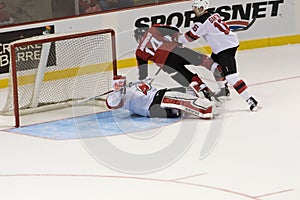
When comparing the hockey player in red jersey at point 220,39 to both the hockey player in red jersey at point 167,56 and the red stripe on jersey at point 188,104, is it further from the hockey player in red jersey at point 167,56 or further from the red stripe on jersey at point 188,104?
the red stripe on jersey at point 188,104

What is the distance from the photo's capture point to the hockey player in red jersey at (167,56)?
28.3 feet

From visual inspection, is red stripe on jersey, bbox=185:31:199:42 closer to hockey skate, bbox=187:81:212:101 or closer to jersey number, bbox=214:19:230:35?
jersey number, bbox=214:19:230:35

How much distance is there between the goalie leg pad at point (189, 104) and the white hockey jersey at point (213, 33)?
62 cm

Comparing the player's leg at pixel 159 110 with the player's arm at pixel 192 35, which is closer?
the player's leg at pixel 159 110

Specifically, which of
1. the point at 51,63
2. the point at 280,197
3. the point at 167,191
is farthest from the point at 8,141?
the point at 280,197

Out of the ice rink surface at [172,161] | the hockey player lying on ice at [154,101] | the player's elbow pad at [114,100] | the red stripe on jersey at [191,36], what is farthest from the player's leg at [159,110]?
the red stripe on jersey at [191,36]

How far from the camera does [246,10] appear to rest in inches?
450

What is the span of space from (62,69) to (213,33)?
1477mm

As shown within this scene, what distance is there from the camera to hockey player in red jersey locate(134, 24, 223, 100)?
8.64 meters

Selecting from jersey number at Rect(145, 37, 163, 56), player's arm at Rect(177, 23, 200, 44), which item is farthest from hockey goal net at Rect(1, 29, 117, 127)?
player's arm at Rect(177, 23, 200, 44)

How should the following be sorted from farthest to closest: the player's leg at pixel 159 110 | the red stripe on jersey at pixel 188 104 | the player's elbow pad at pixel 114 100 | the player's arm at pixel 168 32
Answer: the player's arm at pixel 168 32, the player's elbow pad at pixel 114 100, the player's leg at pixel 159 110, the red stripe on jersey at pixel 188 104

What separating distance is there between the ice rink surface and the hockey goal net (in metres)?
0.19

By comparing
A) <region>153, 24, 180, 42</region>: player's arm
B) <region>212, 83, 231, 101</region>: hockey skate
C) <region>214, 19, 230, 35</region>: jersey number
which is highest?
<region>214, 19, 230, 35</region>: jersey number

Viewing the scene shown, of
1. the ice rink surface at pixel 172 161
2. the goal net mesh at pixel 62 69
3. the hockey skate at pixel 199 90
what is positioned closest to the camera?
the ice rink surface at pixel 172 161
